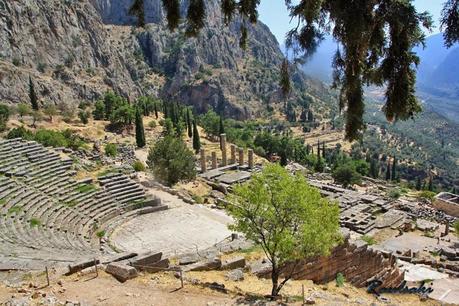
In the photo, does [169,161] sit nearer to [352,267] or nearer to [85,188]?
[85,188]

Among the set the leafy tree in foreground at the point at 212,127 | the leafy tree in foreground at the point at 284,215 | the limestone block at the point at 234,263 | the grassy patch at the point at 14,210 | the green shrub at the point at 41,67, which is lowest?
the leafy tree in foreground at the point at 212,127

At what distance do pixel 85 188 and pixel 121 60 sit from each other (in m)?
89.7

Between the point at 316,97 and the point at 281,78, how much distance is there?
158 metres

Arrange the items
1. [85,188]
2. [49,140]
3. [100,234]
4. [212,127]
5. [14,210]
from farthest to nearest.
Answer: [212,127], [49,140], [85,188], [100,234], [14,210]

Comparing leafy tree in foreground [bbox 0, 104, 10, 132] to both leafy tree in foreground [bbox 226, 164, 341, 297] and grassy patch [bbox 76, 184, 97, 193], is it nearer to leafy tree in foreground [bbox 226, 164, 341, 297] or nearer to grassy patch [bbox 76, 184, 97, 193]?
grassy patch [bbox 76, 184, 97, 193]

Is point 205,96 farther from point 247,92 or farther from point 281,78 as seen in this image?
point 281,78

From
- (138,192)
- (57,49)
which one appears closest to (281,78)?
(138,192)

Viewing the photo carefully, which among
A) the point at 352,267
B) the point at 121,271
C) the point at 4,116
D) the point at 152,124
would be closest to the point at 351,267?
the point at 352,267

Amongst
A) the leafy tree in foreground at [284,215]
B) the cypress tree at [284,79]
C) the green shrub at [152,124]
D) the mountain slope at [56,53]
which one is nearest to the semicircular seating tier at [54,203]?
the leafy tree in foreground at [284,215]

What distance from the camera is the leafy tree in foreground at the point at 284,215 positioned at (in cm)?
1030

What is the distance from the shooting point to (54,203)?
21.1 metres

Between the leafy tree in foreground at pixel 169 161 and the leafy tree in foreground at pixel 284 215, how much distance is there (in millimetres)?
20418

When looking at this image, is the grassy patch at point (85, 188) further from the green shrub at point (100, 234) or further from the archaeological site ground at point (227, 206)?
the green shrub at point (100, 234)

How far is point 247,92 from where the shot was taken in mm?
134125
